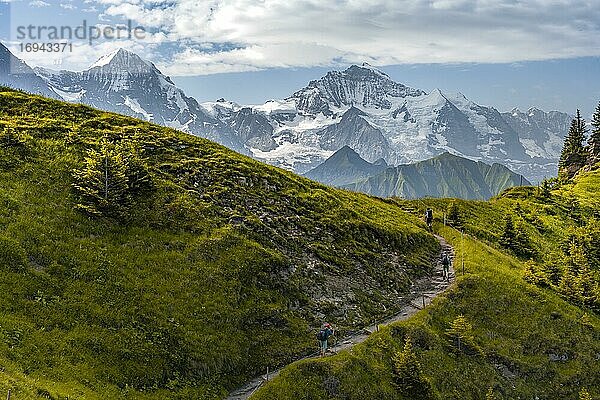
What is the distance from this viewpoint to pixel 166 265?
113 feet

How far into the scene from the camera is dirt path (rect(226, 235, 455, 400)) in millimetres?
29594

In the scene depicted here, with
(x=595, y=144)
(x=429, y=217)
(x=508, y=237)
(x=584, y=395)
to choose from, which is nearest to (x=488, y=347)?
(x=584, y=395)

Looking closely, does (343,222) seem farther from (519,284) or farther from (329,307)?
(519,284)

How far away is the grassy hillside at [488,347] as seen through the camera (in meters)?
30.9

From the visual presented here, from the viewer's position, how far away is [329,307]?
38312mm

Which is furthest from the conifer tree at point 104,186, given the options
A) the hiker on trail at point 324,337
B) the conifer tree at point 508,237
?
the conifer tree at point 508,237

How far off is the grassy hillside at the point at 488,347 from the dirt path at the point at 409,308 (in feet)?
3.36

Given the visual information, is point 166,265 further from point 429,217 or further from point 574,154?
point 574,154

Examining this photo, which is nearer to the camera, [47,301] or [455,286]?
[47,301]

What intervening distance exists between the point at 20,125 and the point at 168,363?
28295mm

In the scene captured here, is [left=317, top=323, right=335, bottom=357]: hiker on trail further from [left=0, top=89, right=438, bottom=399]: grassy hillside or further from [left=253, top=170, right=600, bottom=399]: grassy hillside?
[left=0, top=89, right=438, bottom=399]: grassy hillside

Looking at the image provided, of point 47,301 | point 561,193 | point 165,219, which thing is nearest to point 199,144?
point 165,219

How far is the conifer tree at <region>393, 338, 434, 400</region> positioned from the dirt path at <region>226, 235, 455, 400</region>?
12.5 ft

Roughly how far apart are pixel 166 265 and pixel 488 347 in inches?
1006
